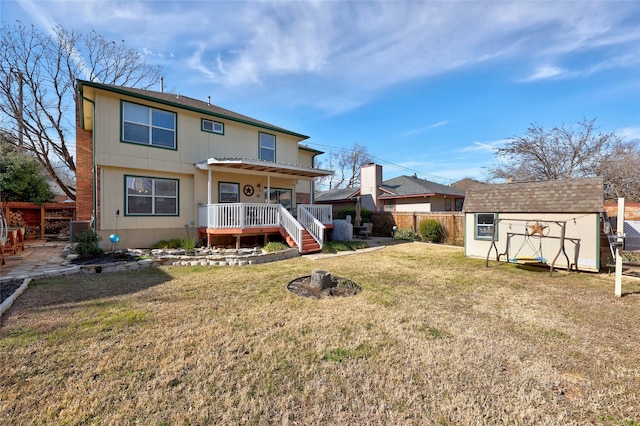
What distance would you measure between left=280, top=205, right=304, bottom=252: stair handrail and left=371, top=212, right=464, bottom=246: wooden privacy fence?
310 inches

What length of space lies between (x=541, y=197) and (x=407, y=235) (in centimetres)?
701

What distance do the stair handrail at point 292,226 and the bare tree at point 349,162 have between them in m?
31.5

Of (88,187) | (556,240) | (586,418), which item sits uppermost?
(88,187)

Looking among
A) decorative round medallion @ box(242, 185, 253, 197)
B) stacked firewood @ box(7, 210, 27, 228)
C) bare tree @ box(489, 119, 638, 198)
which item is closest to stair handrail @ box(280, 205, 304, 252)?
decorative round medallion @ box(242, 185, 253, 197)

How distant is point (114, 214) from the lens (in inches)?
372

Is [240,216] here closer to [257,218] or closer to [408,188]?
[257,218]

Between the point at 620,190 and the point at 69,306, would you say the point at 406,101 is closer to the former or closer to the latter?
the point at 620,190

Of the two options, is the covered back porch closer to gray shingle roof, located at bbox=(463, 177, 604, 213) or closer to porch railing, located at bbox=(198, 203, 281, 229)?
porch railing, located at bbox=(198, 203, 281, 229)

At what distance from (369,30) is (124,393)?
10.6 meters

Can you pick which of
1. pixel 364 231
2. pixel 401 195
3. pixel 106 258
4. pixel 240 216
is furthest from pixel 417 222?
pixel 106 258

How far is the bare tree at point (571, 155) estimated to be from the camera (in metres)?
15.6

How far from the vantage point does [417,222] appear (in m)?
15.2

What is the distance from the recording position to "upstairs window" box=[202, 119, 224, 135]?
450 inches

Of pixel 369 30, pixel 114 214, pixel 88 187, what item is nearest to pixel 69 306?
pixel 114 214
